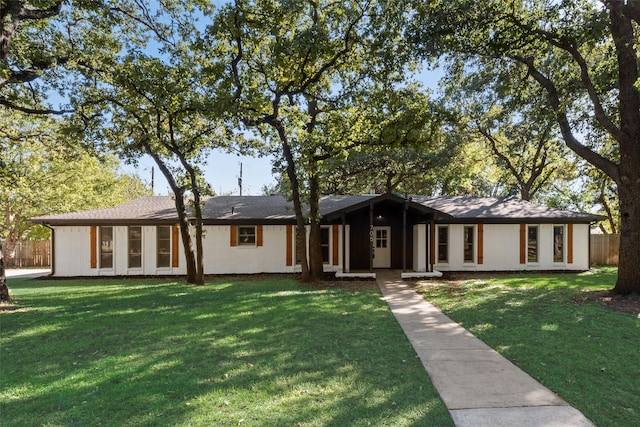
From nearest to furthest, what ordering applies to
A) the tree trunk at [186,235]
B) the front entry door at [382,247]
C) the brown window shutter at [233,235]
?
the tree trunk at [186,235] → the brown window shutter at [233,235] → the front entry door at [382,247]

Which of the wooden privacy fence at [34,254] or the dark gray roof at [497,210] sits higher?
the dark gray roof at [497,210]

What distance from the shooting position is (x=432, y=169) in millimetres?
21094

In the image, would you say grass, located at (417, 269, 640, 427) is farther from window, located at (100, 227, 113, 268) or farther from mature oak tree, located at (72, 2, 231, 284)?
window, located at (100, 227, 113, 268)

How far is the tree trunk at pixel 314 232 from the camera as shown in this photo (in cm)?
1233

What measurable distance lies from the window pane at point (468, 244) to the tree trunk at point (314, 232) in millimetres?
6861

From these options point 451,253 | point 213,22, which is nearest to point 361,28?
point 213,22

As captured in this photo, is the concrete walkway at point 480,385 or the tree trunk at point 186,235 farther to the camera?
the tree trunk at point 186,235

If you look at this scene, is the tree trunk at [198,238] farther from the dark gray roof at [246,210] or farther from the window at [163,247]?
the window at [163,247]

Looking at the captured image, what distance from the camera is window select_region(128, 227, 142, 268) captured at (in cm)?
1432

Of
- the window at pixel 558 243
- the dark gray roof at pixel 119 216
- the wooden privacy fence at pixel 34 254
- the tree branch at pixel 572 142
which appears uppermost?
the tree branch at pixel 572 142

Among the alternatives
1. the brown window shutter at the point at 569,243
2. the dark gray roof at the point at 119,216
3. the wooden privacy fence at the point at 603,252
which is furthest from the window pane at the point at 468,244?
the dark gray roof at the point at 119,216

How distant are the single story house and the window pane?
0.14 feet

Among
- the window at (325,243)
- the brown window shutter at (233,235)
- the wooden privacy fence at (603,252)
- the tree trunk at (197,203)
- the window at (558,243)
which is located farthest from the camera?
the wooden privacy fence at (603,252)

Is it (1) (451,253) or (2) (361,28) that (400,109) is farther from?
(1) (451,253)
